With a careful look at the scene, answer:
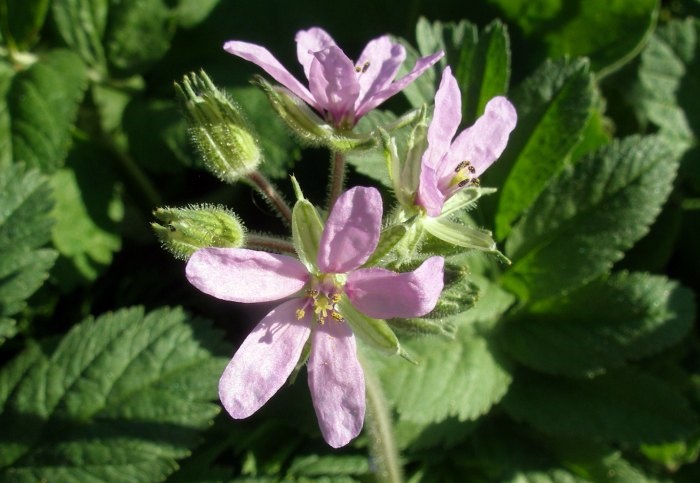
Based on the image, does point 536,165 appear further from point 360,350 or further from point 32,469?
point 32,469

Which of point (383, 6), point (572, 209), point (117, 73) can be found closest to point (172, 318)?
point (117, 73)

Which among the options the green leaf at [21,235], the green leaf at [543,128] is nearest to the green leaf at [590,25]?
the green leaf at [543,128]

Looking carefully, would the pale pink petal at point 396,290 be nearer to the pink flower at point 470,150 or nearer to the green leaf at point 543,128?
the pink flower at point 470,150

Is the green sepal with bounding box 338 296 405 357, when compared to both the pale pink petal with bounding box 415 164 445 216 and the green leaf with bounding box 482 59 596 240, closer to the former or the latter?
the pale pink petal with bounding box 415 164 445 216

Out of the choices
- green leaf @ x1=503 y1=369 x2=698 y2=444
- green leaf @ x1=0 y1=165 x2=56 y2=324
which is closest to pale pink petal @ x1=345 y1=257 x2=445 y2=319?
green leaf @ x1=0 y1=165 x2=56 y2=324

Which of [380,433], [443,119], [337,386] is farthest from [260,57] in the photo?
[380,433]

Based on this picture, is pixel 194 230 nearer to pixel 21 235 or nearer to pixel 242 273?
pixel 242 273
